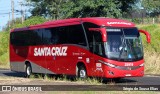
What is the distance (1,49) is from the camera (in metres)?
53.1

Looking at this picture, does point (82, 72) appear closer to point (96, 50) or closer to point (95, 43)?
point (96, 50)

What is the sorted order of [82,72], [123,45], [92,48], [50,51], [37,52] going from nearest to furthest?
[123,45] → [92,48] → [82,72] → [50,51] → [37,52]

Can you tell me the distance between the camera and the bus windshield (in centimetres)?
2084

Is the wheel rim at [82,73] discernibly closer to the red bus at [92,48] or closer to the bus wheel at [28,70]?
the red bus at [92,48]

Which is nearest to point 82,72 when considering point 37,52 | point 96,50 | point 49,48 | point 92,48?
point 92,48

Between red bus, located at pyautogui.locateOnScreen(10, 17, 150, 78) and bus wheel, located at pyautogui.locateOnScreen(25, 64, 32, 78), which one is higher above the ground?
red bus, located at pyautogui.locateOnScreen(10, 17, 150, 78)

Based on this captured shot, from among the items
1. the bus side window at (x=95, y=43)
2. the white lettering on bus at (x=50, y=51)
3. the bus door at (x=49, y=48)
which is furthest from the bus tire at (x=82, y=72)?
the bus door at (x=49, y=48)

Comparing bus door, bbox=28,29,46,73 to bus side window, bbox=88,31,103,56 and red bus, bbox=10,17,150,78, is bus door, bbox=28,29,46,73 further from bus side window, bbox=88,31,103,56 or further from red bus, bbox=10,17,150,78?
bus side window, bbox=88,31,103,56

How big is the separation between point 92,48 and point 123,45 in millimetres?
1522

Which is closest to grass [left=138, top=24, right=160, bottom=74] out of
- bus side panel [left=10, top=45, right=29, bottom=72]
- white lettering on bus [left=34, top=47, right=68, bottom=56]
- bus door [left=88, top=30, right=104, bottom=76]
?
white lettering on bus [left=34, top=47, right=68, bottom=56]

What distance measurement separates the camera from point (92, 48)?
2145cm

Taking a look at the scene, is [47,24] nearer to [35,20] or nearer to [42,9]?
[35,20]

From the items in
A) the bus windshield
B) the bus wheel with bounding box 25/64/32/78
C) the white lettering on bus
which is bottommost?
the bus wheel with bounding box 25/64/32/78

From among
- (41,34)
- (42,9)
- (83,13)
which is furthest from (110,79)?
(42,9)
